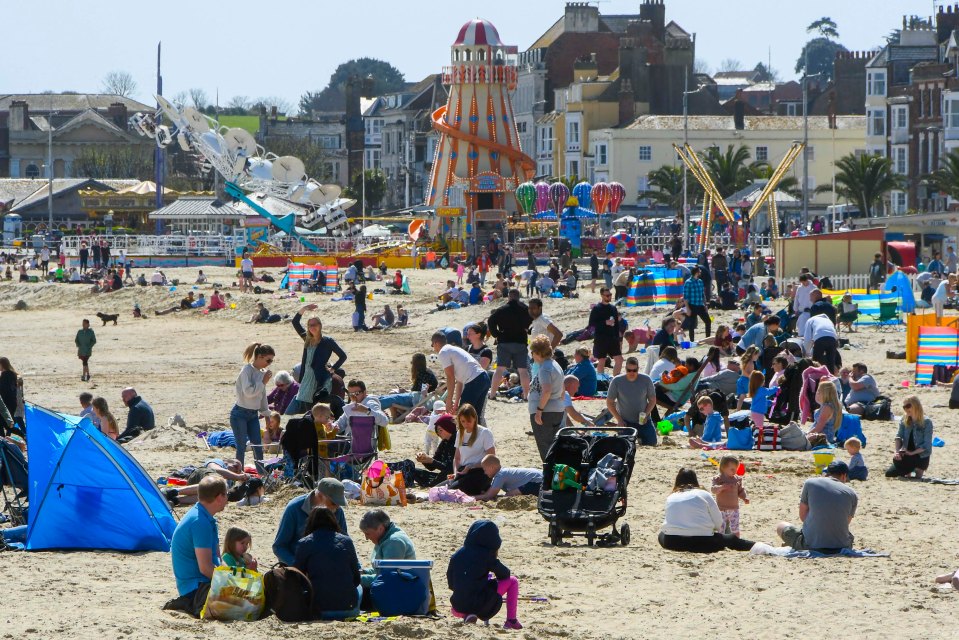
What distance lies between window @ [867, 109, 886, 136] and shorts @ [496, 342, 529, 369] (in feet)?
142

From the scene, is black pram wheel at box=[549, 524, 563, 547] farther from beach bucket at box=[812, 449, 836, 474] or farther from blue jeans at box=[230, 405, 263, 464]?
blue jeans at box=[230, 405, 263, 464]

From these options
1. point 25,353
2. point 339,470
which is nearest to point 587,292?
point 25,353

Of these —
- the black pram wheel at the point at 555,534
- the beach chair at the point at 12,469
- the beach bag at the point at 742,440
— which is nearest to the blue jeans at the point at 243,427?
the beach chair at the point at 12,469

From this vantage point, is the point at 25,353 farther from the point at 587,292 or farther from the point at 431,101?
the point at 431,101

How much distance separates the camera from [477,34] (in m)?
58.4

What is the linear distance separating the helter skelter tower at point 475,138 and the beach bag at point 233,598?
165 feet

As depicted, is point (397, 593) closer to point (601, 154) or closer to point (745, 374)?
point (745, 374)

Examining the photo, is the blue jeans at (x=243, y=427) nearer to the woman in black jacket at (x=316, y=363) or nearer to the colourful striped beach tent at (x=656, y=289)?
the woman in black jacket at (x=316, y=363)

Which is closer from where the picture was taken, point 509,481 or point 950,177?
point 509,481

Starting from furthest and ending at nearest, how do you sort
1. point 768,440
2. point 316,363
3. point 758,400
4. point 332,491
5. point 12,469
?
point 758,400 < point 768,440 < point 316,363 < point 12,469 < point 332,491

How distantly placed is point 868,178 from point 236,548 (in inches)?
1820

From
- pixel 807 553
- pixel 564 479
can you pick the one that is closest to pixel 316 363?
pixel 564 479

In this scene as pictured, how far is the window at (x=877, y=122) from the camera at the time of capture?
5819 centimetres

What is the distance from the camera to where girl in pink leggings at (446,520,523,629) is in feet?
28.1
